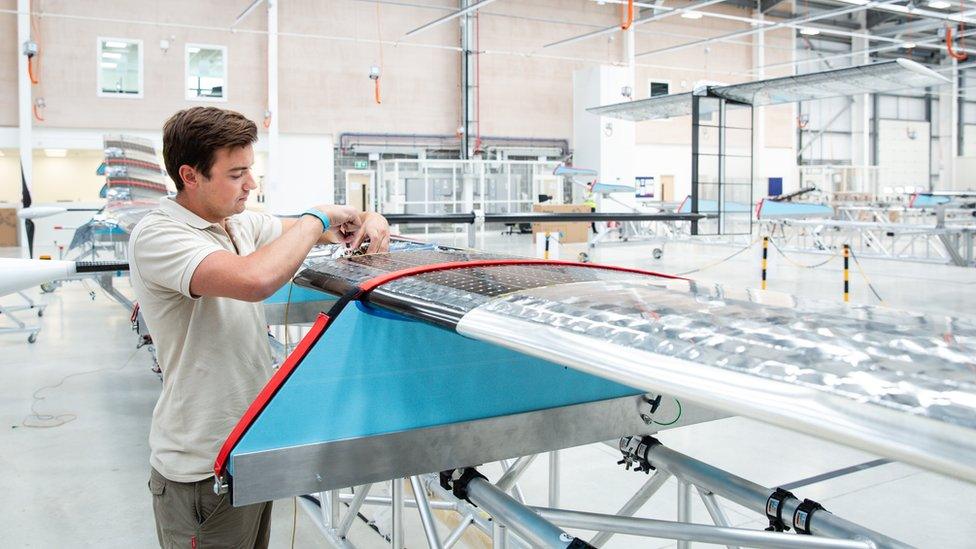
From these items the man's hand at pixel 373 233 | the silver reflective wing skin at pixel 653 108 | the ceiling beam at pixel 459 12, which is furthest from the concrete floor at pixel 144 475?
the ceiling beam at pixel 459 12

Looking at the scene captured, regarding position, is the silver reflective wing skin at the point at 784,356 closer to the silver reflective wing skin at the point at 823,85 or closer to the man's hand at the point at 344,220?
the man's hand at the point at 344,220

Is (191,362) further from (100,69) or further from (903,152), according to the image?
(903,152)

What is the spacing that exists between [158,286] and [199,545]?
0.71 m

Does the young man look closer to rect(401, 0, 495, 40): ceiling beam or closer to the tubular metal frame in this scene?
the tubular metal frame

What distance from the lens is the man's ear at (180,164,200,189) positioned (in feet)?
6.14

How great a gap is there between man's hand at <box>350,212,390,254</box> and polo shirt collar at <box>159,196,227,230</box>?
0.45 meters

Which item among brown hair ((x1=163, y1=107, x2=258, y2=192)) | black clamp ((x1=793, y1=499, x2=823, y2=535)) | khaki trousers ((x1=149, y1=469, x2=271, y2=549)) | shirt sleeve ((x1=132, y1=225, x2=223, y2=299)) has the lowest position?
khaki trousers ((x1=149, y1=469, x2=271, y2=549))

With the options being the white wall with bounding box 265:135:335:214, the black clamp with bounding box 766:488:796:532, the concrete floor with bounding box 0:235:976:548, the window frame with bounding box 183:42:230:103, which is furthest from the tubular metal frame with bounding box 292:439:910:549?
the window frame with bounding box 183:42:230:103

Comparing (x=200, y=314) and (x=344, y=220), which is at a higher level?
(x=344, y=220)

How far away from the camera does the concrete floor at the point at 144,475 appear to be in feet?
11.9

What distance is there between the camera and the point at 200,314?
1901mm

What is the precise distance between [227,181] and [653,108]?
1169cm

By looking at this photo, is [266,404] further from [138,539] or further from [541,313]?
[138,539]

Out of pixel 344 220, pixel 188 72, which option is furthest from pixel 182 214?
pixel 188 72
